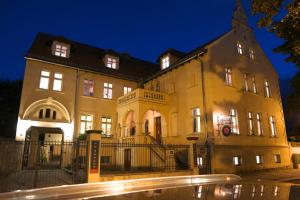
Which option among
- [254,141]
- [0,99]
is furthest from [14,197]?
[0,99]

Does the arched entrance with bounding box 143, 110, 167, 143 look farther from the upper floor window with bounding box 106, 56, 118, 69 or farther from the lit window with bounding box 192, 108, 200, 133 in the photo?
the upper floor window with bounding box 106, 56, 118, 69

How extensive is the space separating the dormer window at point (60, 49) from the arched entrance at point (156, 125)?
10186mm

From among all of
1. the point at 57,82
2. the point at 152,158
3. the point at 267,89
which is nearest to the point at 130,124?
the point at 152,158

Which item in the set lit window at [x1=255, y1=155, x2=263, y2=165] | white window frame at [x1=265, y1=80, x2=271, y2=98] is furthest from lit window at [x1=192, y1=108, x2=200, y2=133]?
white window frame at [x1=265, y1=80, x2=271, y2=98]

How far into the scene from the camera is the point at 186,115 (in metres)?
18.8

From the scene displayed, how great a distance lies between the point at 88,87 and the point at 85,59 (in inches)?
131

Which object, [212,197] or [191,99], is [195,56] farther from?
[212,197]

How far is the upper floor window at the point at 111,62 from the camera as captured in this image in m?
24.2

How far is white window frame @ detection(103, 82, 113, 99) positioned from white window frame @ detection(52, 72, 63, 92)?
14.1 feet

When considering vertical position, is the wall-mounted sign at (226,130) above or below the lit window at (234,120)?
below

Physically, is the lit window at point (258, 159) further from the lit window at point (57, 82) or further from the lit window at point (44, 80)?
the lit window at point (44, 80)

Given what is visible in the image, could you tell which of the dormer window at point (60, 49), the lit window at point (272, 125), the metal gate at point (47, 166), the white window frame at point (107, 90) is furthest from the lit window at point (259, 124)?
the dormer window at point (60, 49)

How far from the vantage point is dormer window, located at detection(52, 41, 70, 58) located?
2122 centimetres

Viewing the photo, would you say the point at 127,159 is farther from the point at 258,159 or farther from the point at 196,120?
the point at 258,159
